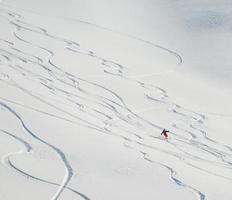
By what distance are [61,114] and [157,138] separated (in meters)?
1.47

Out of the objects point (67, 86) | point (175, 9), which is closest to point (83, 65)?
point (67, 86)

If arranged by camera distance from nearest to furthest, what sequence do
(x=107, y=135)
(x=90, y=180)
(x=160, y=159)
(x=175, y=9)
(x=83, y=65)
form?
(x=90, y=180)
(x=160, y=159)
(x=107, y=135)
(x=83, y=65)
(x=175, y=9)

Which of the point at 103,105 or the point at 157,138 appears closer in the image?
the point at 157,138

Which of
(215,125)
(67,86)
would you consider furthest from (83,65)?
(215,125)

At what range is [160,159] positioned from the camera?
7840 millimetres

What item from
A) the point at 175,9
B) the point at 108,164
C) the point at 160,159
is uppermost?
the point at 175,9

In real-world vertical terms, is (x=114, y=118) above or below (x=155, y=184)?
above

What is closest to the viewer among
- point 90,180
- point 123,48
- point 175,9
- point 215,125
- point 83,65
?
point 90,180

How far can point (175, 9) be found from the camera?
20.0m

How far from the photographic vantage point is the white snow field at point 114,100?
21.7 ft

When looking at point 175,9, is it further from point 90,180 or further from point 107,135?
point 90,180

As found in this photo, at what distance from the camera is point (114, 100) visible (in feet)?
35.4

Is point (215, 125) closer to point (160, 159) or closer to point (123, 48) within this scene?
point (160, 159)

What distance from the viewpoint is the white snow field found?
663 cm
